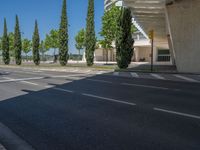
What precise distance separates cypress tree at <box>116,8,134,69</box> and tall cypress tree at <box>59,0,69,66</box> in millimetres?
13077

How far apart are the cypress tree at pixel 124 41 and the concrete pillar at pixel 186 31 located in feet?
26.4

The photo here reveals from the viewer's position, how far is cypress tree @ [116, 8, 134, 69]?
3256 cm

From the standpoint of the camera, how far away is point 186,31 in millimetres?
24109

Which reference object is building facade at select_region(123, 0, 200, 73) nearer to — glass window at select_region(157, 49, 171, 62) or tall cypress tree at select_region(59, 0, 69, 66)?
tall cypress tree at select_region(59, 0, 69, 66)

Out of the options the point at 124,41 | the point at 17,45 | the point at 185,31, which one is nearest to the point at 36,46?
the point at 17,45

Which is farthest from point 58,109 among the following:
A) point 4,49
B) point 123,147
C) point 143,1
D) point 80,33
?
point 80,33

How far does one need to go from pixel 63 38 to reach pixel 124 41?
14156mm

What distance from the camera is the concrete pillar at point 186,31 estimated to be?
23.6 m

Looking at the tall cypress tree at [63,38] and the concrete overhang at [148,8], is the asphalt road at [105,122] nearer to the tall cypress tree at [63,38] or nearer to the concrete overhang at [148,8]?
the concrete overhang at [148,8]

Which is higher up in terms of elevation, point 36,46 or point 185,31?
point 185,31

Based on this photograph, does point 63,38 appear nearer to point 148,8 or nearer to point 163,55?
point 148,8

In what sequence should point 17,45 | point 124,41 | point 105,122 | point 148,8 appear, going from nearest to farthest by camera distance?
point 105,122 → point 148,8 → point 124,41 → point 17,45

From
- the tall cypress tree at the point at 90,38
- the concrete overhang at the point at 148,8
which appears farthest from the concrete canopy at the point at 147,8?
the tall cypress tree at the point at 90,38

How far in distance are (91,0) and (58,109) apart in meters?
34.2
